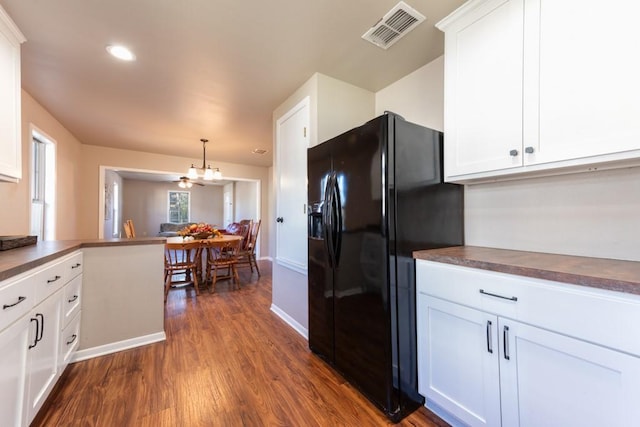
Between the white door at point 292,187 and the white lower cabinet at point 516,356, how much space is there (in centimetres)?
126

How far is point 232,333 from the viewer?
246 centimetres

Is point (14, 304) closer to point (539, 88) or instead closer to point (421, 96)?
point (539, 88)

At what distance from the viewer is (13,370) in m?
1.09

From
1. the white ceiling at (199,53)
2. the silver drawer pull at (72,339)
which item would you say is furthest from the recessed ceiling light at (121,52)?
the silver drawer pull at (72,339)

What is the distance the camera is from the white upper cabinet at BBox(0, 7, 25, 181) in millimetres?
1616

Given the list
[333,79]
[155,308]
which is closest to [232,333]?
[155,308]

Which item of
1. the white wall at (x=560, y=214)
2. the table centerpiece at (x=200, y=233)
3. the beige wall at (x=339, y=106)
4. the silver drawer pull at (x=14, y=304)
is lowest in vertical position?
the silver drawer pull at (x=14, y=304)

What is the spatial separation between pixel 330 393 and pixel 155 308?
5.47 ft

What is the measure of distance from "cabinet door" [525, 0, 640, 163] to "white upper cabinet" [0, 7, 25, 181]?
9.99ft

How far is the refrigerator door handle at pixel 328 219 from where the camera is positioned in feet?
5.94

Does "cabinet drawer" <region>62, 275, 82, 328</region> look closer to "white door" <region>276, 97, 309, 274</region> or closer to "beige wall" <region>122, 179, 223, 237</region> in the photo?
"white door" <region>276, 97, 309, 274</region>

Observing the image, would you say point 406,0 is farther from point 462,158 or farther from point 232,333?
point 232,333

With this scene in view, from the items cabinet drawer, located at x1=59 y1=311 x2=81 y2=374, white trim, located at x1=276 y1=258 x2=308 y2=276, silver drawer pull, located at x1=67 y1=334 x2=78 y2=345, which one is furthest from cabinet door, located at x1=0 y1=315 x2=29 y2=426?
white trim, located at x1=276 y1=258 x2=308 y2=276

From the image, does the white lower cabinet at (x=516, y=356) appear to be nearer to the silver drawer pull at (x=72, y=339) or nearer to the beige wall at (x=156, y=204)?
the silver drawer pull at (x=72, y=339)
